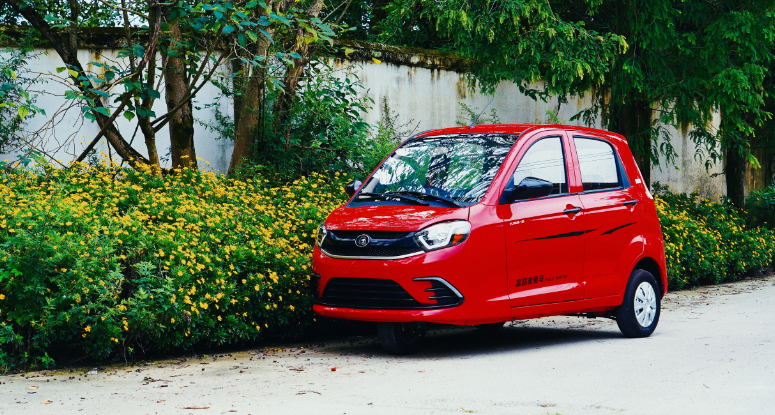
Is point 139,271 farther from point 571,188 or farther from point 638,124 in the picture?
point 638,124

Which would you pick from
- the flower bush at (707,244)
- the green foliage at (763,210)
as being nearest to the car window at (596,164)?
the flower bush at (707,244)

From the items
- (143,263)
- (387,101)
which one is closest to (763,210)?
(387,101)

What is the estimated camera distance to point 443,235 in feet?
21.9

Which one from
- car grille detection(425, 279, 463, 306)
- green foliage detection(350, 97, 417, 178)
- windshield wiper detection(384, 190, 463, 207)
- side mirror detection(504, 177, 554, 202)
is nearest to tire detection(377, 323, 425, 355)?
car grille detection(425, 279, 463, 306)

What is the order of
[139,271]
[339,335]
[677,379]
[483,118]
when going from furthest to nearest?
[483,118] → [339,335] → [139,271] → [677,379]

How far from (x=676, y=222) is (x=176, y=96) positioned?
7.68 metres

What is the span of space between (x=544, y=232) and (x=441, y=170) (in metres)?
1.11

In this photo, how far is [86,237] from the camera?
6660mm

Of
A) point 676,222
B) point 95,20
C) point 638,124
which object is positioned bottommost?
point 676,222

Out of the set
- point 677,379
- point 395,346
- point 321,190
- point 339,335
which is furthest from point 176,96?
point 677,379

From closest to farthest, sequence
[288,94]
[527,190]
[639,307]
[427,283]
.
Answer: [427,283] → [527,190] → [639,307] → [288,94]

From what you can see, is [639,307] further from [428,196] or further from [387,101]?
[387,101]

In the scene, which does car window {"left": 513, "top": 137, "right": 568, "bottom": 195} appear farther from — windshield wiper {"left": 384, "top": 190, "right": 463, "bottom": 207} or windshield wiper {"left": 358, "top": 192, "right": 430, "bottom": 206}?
windshield wiper {"left": 358, "top": 192, "right": 430, "bottom": 206}

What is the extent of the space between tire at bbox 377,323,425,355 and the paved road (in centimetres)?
13
